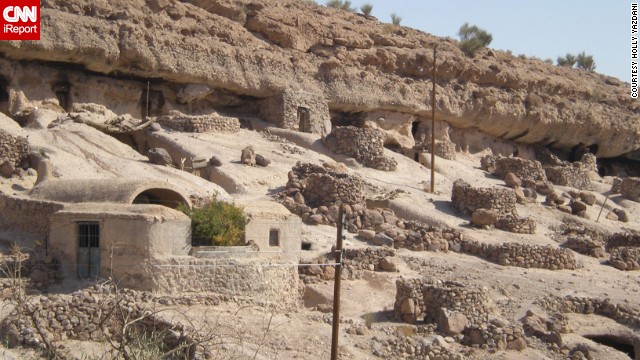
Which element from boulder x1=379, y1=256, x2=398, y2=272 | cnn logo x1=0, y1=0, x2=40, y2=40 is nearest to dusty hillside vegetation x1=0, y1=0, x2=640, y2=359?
boulder x1=379, y1=256, x2=398, y2=272

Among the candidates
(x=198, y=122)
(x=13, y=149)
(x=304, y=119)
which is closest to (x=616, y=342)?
(x=198, y=122)

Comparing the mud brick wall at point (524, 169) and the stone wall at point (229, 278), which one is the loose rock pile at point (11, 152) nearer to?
the stone wall at point (229, 278)

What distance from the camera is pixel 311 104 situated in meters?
30.1

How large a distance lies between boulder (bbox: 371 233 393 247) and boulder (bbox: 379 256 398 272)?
4.62ft

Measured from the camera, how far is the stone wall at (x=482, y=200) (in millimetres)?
24625

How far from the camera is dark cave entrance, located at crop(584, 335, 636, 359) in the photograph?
703 inches

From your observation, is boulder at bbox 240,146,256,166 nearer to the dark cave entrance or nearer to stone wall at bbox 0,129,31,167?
stone wall at bbox 0,129,31,167

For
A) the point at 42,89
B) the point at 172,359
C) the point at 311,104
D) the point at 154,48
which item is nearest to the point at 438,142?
the point at 311,104

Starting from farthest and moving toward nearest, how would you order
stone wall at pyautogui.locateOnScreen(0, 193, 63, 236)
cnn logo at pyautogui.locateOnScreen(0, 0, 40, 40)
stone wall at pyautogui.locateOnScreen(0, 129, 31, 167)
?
cnn logo at pyautogui.locateOnScreen(0, 0, 40, 40)
stone wall at pyautogui.locateOnScreen(0, 129, 31, 167)
stone wall at pyautogui.locateOnScreen(0, 193, 63, 236)

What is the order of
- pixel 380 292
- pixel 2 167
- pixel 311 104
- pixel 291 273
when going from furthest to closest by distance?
1. pixel 311 104
2. pixel 2 167
3. pixel 380 292
4. pixel 291 273

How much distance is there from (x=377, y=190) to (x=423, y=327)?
901 cm

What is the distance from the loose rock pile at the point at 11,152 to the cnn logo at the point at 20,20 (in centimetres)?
457

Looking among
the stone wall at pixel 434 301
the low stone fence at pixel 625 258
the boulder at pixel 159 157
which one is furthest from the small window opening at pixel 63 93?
the low stone fence at pixel 625 258

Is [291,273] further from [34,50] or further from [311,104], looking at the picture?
[311,104]
